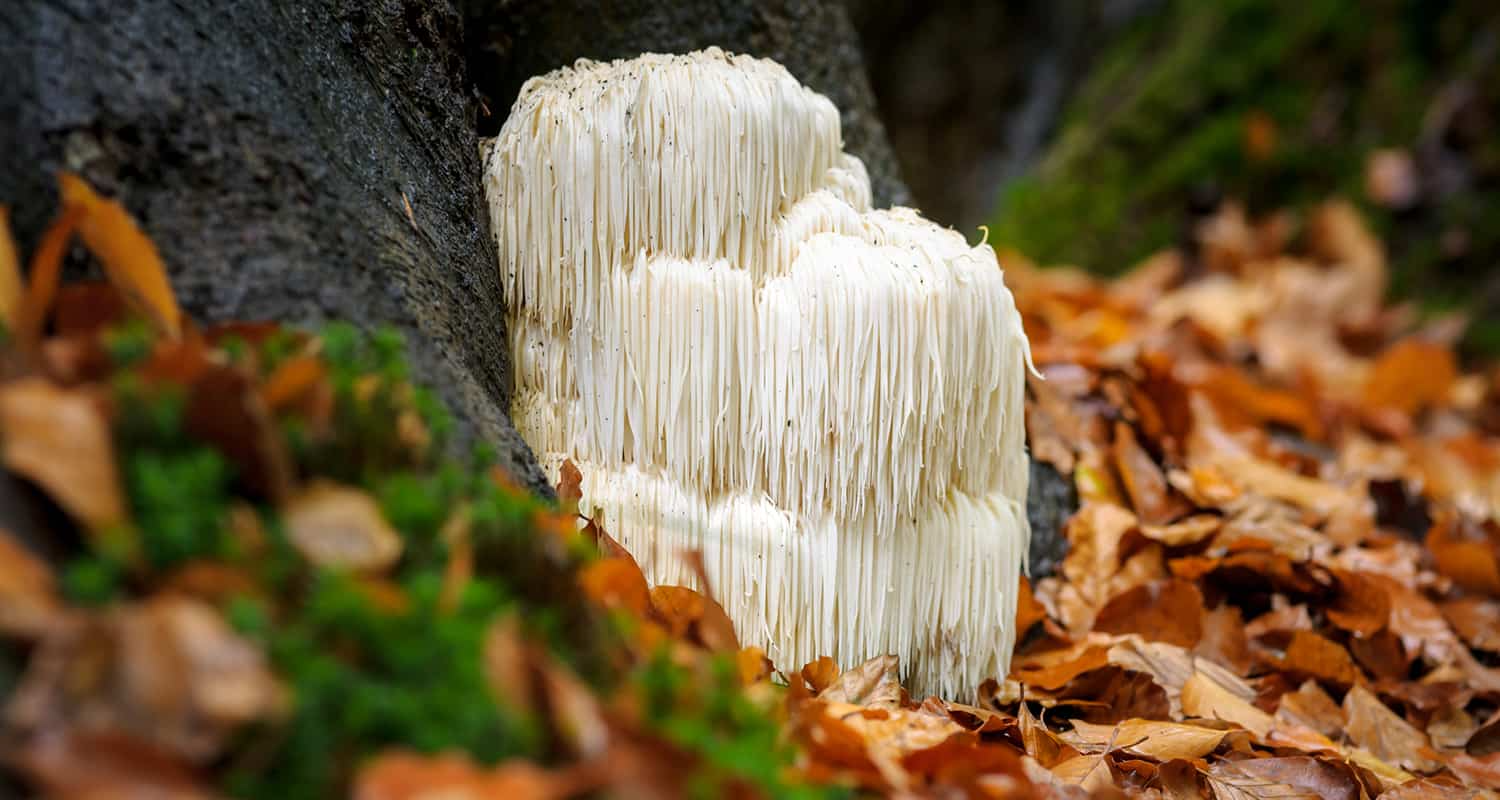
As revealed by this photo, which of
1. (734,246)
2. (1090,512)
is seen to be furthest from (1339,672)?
(734,246)

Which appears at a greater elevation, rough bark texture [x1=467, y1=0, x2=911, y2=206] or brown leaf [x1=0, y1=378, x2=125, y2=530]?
rough bark texture [x1=467, y1=0, x2=911, y2=206]

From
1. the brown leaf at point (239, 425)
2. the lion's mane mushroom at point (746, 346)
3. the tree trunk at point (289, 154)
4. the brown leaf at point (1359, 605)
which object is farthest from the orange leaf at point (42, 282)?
the brown leaf at point (1359, 605)

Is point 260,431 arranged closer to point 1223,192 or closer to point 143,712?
point 143,712

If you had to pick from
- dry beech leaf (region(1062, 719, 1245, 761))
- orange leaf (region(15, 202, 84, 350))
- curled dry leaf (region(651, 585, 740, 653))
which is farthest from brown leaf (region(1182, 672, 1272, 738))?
orange leaf (region(15, 202, 84, 350))

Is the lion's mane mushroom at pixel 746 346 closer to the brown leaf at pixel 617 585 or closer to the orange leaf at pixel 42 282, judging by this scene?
the brown leaf at pixel 617 585

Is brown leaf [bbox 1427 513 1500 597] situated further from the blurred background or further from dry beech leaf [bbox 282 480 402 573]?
the blurred background

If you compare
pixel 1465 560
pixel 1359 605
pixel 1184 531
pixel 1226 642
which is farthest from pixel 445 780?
pixel 1465 560

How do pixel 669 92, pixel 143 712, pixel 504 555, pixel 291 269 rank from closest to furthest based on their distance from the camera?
pixel 143 712 < pixel 504 555 < pixel 291 269 < pixel 669 92
